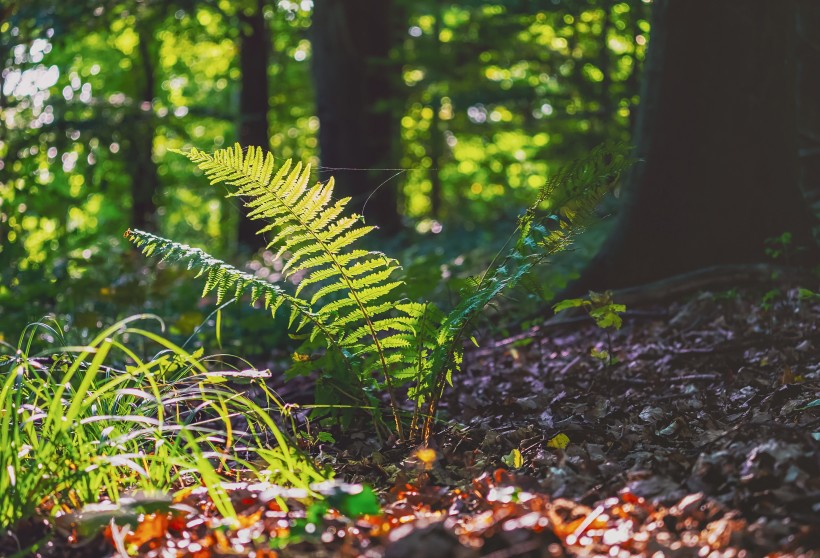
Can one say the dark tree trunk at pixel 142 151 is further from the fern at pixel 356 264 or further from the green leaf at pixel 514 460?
the green leaf at pixel 514 460

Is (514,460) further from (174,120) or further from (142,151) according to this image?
(174,120)

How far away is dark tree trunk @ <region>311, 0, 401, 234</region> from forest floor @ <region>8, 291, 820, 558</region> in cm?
550

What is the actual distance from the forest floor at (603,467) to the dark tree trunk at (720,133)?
1.65ft

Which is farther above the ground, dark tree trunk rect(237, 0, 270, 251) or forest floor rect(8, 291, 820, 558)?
dark tree trunk rect(237, 0, 270, 251)

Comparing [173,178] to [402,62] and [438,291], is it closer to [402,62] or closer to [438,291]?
[402,62]

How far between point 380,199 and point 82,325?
5664 mm

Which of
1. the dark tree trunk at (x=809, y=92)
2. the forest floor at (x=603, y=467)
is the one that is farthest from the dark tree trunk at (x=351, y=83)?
the forest floor at (x=603, y=467)

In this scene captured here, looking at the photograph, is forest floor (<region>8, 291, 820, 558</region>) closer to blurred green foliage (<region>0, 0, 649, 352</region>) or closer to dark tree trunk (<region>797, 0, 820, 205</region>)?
blurred green foliage (<region>0, 0, 649, 352</region>)

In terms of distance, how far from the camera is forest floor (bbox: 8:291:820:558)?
1.79 meters

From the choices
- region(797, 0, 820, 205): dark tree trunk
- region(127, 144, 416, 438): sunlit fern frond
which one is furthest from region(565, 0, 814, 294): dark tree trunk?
region(127, 144, 416, 438): sunlit fern frond

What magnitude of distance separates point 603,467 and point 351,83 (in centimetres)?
748

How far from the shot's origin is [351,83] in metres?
9.09

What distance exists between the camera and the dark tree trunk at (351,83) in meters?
8.88

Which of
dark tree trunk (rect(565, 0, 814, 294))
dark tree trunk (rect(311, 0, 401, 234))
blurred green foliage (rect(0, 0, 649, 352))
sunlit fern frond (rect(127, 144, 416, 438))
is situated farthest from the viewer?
dark tree trunk (rect(311, 0, 401, 234))
